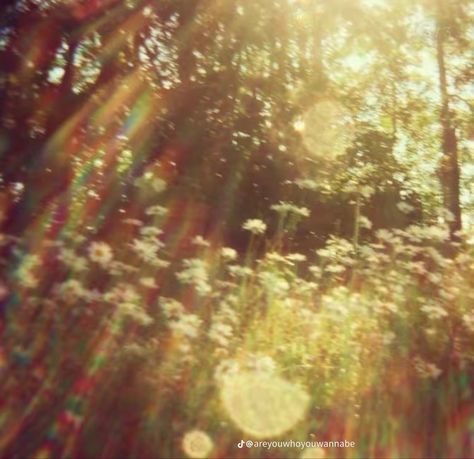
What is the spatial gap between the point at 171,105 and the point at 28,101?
1.57 meters

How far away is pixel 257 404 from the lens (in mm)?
3713

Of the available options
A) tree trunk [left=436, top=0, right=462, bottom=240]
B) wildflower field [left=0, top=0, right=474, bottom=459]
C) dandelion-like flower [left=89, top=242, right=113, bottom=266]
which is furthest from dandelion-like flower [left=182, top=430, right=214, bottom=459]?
tree trunk [left=436, top=0, right=462, bottom=240]

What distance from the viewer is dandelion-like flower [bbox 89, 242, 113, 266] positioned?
13.2ft

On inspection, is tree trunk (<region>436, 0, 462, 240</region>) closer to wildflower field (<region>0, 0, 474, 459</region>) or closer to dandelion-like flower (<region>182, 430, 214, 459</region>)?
wildflower field (<region>0, 0, 474, 459</region>)

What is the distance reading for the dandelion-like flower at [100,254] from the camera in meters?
4.02

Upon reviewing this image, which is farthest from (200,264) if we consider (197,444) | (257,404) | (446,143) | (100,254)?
(446,143)

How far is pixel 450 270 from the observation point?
5.41 meters

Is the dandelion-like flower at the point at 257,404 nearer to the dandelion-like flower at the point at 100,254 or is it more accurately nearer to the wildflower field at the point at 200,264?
the wildflower field at the point at 200,264

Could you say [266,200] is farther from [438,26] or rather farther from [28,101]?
[438,26]

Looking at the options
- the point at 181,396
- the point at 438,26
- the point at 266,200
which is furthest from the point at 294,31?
the point at 438,26

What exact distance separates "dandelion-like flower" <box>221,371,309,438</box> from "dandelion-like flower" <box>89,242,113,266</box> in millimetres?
1109

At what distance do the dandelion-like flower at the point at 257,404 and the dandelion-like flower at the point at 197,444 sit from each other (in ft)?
0.67

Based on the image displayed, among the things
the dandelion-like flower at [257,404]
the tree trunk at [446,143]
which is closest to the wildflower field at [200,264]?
the dandelion-like flower at [257,404]

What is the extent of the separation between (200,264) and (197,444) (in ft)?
4.35
